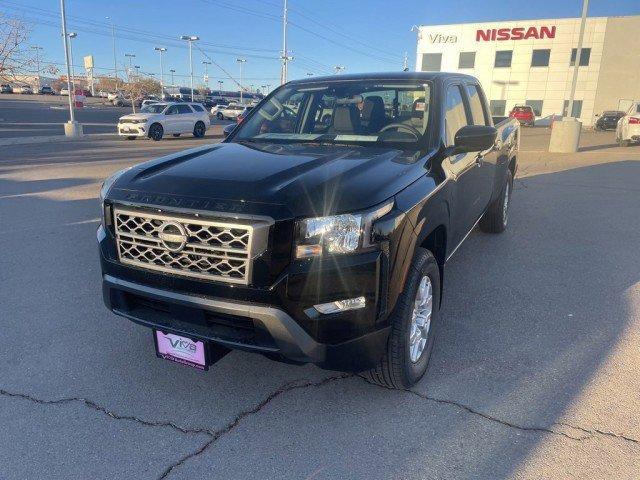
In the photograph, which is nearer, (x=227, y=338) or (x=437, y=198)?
(x=227, y=338)

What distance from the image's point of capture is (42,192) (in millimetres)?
8859

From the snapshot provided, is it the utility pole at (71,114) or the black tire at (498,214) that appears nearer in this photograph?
the black tire at (498,214)

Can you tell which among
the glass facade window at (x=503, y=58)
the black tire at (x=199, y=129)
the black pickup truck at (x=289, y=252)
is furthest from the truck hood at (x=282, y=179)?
the glass facade window at (x=503, y=58)

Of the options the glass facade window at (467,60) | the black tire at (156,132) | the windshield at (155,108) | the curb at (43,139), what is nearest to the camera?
the curb at (43,139)

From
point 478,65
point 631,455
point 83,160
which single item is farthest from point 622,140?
point 478,65

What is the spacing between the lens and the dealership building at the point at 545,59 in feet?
145

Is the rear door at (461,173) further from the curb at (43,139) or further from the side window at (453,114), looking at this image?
the curb at (43,139)

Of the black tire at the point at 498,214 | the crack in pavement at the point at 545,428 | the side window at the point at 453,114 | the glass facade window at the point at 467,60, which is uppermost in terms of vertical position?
the glass facade window at the point at 467,60

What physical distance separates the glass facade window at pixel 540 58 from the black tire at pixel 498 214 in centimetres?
4673

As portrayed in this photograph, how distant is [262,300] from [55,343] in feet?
6.56

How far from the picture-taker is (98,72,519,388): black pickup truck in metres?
2.27

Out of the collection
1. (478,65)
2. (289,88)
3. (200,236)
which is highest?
(478,65)

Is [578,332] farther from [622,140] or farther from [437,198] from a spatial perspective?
[622,140]

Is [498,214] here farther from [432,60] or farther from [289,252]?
[432,60]
